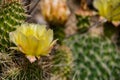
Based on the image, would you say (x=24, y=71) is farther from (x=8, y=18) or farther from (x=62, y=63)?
(x=62, y=63)

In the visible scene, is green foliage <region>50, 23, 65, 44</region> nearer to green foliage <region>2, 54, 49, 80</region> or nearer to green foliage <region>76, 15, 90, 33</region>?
green foliage <region>76, 15, 90, 33</region>

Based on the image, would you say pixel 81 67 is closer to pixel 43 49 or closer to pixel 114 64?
pixel 114 64

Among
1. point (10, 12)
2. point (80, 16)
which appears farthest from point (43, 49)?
point (80, 16)

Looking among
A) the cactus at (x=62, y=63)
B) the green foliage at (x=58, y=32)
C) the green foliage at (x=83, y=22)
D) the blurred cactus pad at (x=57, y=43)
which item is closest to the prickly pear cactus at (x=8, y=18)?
the blurred cactus pad at (x=57, y=43)

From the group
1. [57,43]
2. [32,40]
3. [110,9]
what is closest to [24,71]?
[32,40]

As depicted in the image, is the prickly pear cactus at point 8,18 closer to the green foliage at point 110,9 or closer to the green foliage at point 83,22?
the green foliage at point 110,9

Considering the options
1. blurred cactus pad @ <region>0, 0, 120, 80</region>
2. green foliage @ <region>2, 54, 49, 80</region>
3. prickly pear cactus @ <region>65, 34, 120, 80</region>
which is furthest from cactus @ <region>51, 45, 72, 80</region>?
green foliage @ <region>2, 54, 49, 80</region>
